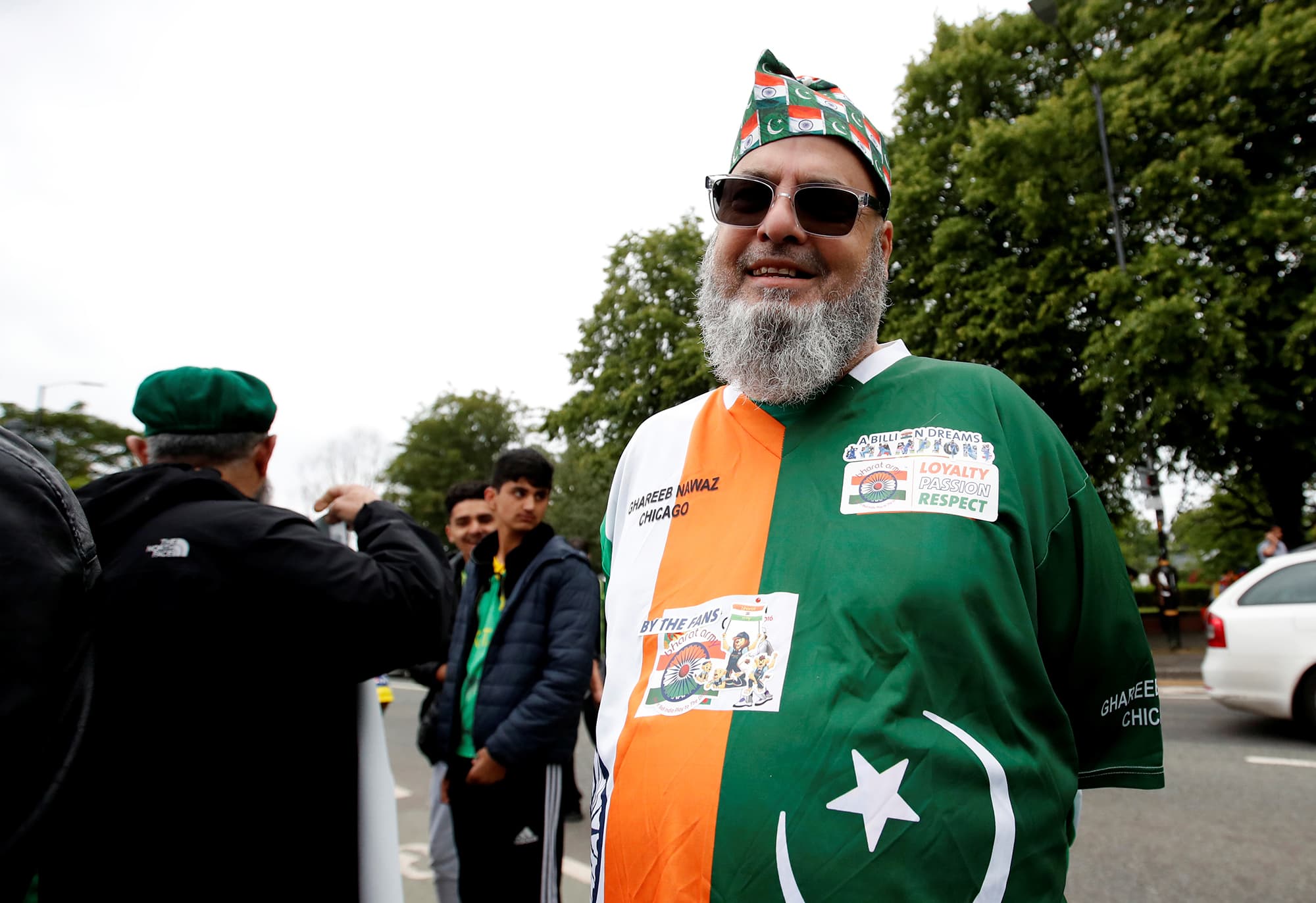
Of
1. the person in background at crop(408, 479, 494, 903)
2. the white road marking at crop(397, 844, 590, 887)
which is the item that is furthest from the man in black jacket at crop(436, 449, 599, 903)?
the white road marking at crop(397, 844, 590, 887)

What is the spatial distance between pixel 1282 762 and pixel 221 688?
7449 millimetres

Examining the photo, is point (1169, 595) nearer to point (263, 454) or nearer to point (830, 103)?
point (830, 103)

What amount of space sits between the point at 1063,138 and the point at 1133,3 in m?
3.59

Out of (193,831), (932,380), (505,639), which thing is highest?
(932,380)

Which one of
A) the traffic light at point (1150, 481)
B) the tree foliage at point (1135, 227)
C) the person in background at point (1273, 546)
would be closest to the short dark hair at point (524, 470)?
the tree foliage at point (1135, 227)

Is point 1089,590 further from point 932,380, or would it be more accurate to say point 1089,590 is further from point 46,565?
point 46,565

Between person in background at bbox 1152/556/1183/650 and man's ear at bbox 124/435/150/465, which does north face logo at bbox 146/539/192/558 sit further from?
person in background at bbox 1152/556/1183/650

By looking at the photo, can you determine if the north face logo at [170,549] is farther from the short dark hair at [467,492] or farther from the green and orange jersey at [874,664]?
the short dark hair at [467,492]

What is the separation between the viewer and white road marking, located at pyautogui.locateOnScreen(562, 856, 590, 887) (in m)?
4.54

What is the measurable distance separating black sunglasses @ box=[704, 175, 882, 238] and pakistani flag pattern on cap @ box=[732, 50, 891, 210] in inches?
3.1

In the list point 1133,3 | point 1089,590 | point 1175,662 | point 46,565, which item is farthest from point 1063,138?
point 46,565

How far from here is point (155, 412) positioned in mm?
1941

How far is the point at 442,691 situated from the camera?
12.4ft

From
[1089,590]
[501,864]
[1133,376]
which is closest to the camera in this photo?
[1089,590]
